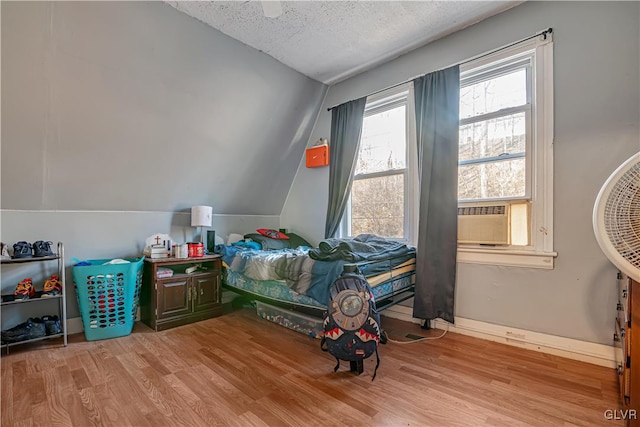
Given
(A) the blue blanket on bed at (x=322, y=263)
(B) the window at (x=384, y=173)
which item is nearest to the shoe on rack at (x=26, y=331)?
(A) the blue blanket on bed at (x=322, y=263)

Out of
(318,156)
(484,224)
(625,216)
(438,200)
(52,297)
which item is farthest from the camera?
(318,156)

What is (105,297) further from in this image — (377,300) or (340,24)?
(340,24)

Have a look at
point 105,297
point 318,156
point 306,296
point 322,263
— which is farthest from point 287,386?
point 318,156

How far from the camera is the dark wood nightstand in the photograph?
112 inches

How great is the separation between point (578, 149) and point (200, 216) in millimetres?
3413

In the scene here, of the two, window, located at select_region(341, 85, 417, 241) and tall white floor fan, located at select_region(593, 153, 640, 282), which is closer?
tall white floor fan, located at select_region(593, 153, 640, 282)

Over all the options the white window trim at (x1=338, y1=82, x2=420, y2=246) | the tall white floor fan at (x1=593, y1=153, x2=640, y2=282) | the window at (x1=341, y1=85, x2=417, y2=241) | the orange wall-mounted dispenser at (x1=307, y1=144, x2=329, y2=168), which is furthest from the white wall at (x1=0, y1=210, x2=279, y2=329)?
the tall white floor fan at (x1=593, y1=153, x2=640, y2=282)

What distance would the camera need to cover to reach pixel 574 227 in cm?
218

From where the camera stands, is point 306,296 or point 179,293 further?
point 179,293

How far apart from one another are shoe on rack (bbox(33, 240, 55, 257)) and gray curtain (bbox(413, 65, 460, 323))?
3.16 m

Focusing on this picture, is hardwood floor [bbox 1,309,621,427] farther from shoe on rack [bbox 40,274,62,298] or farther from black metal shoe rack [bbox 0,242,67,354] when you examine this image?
shoe on rack [bbox 40,274,62,298]

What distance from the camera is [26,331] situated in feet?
7.68

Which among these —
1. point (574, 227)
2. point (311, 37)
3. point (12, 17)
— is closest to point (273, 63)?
point (311, 37)

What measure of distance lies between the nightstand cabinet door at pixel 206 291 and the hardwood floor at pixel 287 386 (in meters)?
0.55
